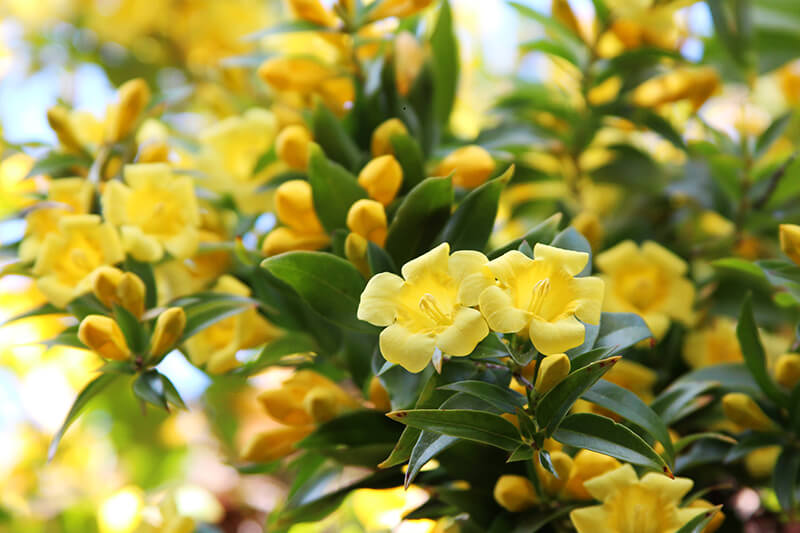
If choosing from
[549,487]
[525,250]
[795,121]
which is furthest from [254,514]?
[795,121]

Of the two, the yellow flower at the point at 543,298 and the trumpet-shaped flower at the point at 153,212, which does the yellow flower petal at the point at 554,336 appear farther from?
the trumpet-shaped flower at the point at 153,212

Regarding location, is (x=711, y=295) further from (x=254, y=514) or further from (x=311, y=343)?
(x=254, y=514)

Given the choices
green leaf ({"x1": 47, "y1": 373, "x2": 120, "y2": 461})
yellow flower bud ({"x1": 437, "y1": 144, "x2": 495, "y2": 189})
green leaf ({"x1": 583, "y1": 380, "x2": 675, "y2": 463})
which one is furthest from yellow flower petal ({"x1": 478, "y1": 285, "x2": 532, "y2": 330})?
green leaf ({"x1": 47, "y1": 373, "x2": 120, "y2": 461})

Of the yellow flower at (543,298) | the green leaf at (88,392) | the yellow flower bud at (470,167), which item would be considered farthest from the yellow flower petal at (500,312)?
the green leaf at (88,392)

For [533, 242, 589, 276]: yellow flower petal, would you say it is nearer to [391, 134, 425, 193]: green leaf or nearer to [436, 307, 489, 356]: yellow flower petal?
[436, 307, 489, 356]: yellow flower petal

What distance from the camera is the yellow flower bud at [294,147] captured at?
0.64 m

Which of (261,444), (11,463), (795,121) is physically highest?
(795,121)

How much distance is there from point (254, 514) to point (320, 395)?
54 cm

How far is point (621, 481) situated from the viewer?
1.57 ft

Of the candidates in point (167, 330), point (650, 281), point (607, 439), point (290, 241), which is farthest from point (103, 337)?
point (650, 281)

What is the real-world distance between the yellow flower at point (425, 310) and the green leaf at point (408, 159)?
0.58 feet

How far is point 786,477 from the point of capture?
53cm

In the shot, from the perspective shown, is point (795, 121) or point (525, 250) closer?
point (525, 250)

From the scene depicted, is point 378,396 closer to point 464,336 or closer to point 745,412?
point 464,336
